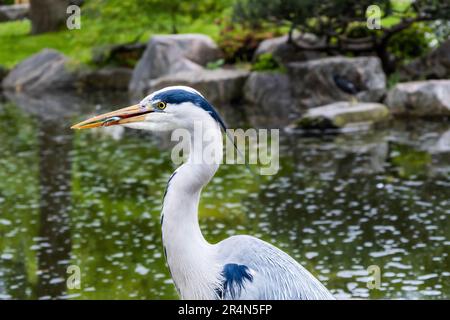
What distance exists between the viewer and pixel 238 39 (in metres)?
27.0

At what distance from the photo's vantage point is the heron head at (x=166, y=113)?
5.64 m

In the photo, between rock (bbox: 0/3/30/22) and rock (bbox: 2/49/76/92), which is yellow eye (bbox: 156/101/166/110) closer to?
rock (bbox: 2/49/76/92)

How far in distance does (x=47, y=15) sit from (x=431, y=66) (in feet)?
61.9

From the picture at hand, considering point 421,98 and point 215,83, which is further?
point 215,83

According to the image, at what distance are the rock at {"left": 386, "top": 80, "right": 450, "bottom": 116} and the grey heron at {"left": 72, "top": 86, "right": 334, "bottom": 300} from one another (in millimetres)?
15344

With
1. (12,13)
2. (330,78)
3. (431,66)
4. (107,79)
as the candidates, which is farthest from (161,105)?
(12,13)

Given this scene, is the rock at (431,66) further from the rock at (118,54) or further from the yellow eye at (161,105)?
the yellow eye at (161,105)

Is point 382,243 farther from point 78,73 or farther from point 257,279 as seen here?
point 78,73

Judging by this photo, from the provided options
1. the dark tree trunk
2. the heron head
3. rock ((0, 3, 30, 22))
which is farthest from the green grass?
the heron head

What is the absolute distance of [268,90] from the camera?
23.8 meters

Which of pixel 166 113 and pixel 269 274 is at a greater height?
pixel 166 113

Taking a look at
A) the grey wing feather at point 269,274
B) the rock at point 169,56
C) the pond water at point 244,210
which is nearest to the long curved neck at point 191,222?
the grey wing feather at point 269,274

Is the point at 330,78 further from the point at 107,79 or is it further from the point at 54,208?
the point at 54,208

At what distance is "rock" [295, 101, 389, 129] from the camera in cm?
1991
